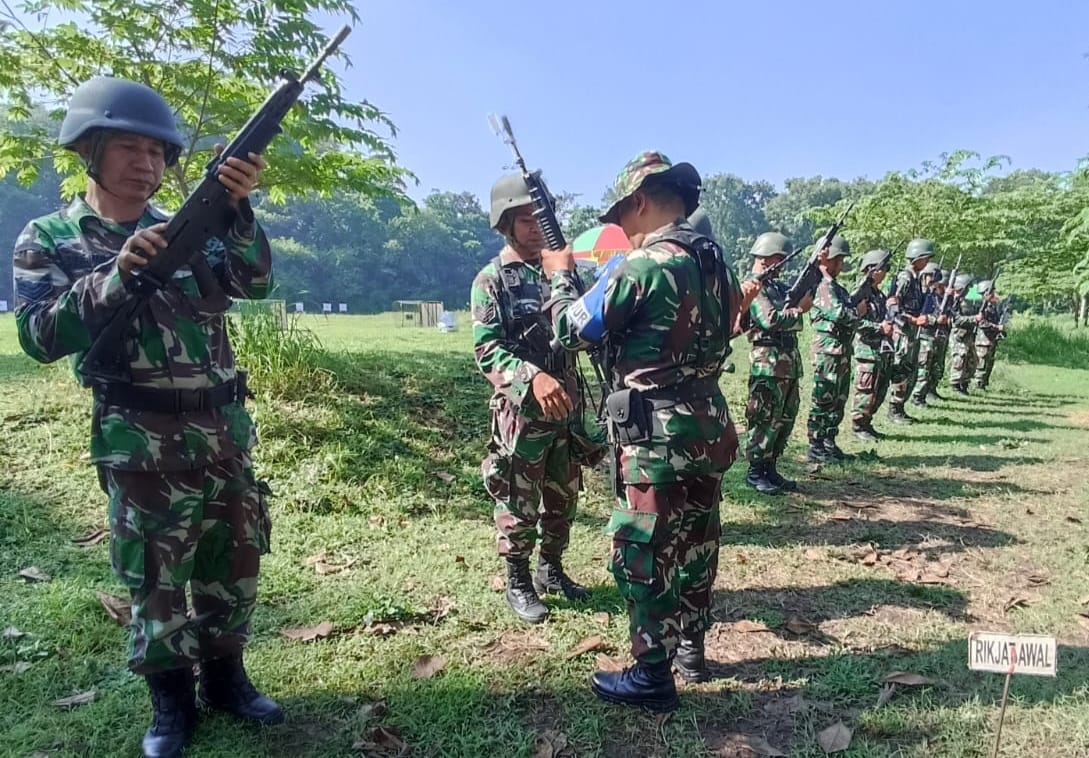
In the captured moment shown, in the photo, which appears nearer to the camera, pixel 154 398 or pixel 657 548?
pixel 154 398

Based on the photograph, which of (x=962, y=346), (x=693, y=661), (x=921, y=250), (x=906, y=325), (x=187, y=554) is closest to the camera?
(x=187, y=554)

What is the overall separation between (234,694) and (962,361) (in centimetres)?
1352

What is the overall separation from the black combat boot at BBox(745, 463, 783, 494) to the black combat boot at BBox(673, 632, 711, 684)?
3.19 meters

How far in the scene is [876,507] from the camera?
5695 mm

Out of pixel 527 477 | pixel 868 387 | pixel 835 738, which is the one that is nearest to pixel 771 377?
pixel 868 387

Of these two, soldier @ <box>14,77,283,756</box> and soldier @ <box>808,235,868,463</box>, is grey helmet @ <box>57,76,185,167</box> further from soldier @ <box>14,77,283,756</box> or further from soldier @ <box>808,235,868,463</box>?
soldier @ <box>808,235,868,463</box>

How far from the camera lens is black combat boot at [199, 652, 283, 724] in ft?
8.77

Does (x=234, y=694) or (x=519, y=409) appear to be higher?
(x=519, y=409)

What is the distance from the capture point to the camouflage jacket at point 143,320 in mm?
2143

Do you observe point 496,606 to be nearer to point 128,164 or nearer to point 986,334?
point 128,164

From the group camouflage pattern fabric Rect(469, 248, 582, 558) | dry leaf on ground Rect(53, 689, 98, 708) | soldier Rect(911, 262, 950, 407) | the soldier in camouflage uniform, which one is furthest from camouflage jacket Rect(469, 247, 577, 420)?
soldier Rect(911, 262, 950, 407)

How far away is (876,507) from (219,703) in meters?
4.97

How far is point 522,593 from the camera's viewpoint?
367 cm

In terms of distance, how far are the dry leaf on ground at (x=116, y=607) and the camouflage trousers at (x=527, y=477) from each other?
1889 millimetres
